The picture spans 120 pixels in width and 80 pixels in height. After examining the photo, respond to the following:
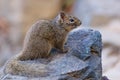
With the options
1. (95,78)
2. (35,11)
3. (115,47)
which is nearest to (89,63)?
(95,78)

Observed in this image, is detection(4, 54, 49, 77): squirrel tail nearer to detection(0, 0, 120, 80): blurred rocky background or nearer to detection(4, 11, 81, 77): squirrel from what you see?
detection(4, 11, 81, 77): squirrel

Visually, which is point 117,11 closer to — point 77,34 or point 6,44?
point 6,44

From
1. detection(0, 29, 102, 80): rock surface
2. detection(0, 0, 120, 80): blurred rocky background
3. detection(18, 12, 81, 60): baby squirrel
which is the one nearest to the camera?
detection(0, 29, 102, 80): rock surface

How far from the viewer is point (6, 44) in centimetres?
1112

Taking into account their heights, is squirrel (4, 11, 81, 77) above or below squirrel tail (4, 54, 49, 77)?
above

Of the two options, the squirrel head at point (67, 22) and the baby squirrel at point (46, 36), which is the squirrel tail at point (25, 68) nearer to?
the baby squirrel at point (46, 36)

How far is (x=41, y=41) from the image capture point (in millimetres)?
4195

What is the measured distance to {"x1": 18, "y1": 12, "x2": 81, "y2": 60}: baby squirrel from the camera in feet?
13.6

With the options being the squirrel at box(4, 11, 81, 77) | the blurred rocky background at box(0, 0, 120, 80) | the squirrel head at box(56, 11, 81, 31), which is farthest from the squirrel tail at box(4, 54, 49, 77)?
the blurred rocky background at box(0, 0, 120, 80)

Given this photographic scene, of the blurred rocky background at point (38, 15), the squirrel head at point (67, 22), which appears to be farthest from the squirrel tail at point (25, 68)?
the blurred rocky background at point (38, 15)

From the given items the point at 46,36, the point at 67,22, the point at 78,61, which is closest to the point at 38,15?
the point at 67,22

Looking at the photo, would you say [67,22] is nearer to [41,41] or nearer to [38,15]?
[41,41]

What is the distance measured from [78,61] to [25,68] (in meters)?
0.51

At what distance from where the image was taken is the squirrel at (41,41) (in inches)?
159
